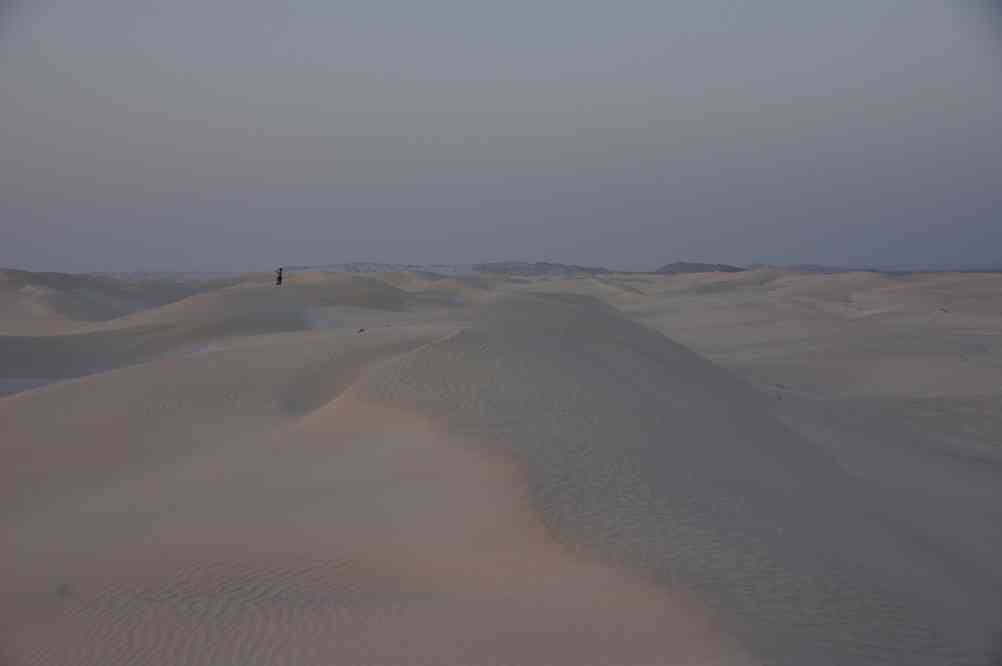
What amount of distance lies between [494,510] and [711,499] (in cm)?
215

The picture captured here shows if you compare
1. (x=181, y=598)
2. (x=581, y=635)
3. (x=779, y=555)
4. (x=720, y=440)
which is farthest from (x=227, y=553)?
(x=720, y=440)

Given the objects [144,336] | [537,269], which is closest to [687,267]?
[537,269]

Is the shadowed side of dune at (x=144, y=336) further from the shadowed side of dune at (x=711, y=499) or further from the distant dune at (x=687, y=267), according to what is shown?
the distant dune at (x=687, y=267)

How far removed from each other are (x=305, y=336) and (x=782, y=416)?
1129cm

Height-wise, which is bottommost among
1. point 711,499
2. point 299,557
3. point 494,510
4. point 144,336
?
point 144,336

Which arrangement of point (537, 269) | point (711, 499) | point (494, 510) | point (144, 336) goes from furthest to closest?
point (537, 269), point (144, 336), point (711, 499), point (494, 510)

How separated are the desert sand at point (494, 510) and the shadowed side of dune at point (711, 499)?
4cm

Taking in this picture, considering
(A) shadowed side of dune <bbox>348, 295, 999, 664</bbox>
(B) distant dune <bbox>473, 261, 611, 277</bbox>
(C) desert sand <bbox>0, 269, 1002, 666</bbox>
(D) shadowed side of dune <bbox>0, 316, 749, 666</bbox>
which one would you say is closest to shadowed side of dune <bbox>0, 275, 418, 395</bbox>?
(C) desert sand <bbox>0, 269, 1002, 666</bbox>

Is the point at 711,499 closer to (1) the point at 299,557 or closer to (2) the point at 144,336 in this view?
(1) the point at 299,557

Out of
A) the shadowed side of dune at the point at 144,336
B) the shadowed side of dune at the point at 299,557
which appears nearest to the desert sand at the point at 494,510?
the shadowed side of dune at the point at 299,557

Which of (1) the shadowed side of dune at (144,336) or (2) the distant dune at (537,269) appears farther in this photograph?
(2) the distant dune at (537,269)

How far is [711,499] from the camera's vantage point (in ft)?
24.0

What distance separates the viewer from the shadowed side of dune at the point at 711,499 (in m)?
5.16

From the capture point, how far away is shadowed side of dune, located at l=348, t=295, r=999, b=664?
5160mm
